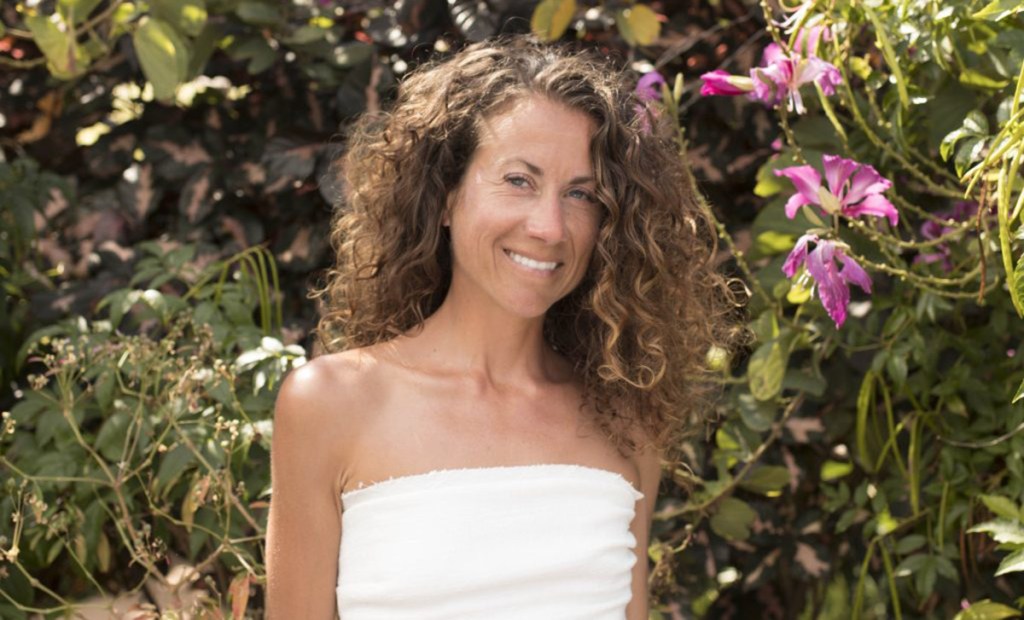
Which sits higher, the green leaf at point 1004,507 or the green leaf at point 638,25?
the green leaf at point 638,25

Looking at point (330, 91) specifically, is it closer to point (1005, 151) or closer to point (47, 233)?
point (47, 233)

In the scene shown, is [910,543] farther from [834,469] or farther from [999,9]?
[999,9]

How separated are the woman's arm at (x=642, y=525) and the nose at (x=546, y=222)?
0.39m

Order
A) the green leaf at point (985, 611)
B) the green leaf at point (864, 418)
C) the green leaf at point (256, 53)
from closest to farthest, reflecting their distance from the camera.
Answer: the green leaf at point (985, 611)
the green leaf at point (864, 418)
the green leaf at point (256, 53)

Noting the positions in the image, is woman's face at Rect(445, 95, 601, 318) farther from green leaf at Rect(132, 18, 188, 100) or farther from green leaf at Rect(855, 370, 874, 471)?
green leaf at Rect(132, 18, 188, 100)

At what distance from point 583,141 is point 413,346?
32 centimetres

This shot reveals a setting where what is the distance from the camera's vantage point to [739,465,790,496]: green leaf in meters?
2.29

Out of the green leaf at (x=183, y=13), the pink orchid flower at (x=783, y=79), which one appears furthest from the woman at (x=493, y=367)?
the green leaf at (x=183, y=13)

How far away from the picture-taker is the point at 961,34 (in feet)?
6.45

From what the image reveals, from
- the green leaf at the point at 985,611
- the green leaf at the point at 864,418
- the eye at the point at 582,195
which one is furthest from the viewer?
the green leaf at the point at 864,418

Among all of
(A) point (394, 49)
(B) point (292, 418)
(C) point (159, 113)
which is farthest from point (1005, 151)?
(C) point (159, 113)

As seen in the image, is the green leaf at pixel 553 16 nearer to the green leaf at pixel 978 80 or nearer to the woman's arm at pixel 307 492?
the green leaf at pixel 978 80

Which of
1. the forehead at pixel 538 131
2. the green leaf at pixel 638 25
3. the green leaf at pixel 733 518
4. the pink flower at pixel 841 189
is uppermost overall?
the forehead at pixel 538 131

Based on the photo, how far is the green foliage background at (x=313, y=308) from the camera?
200 cm
